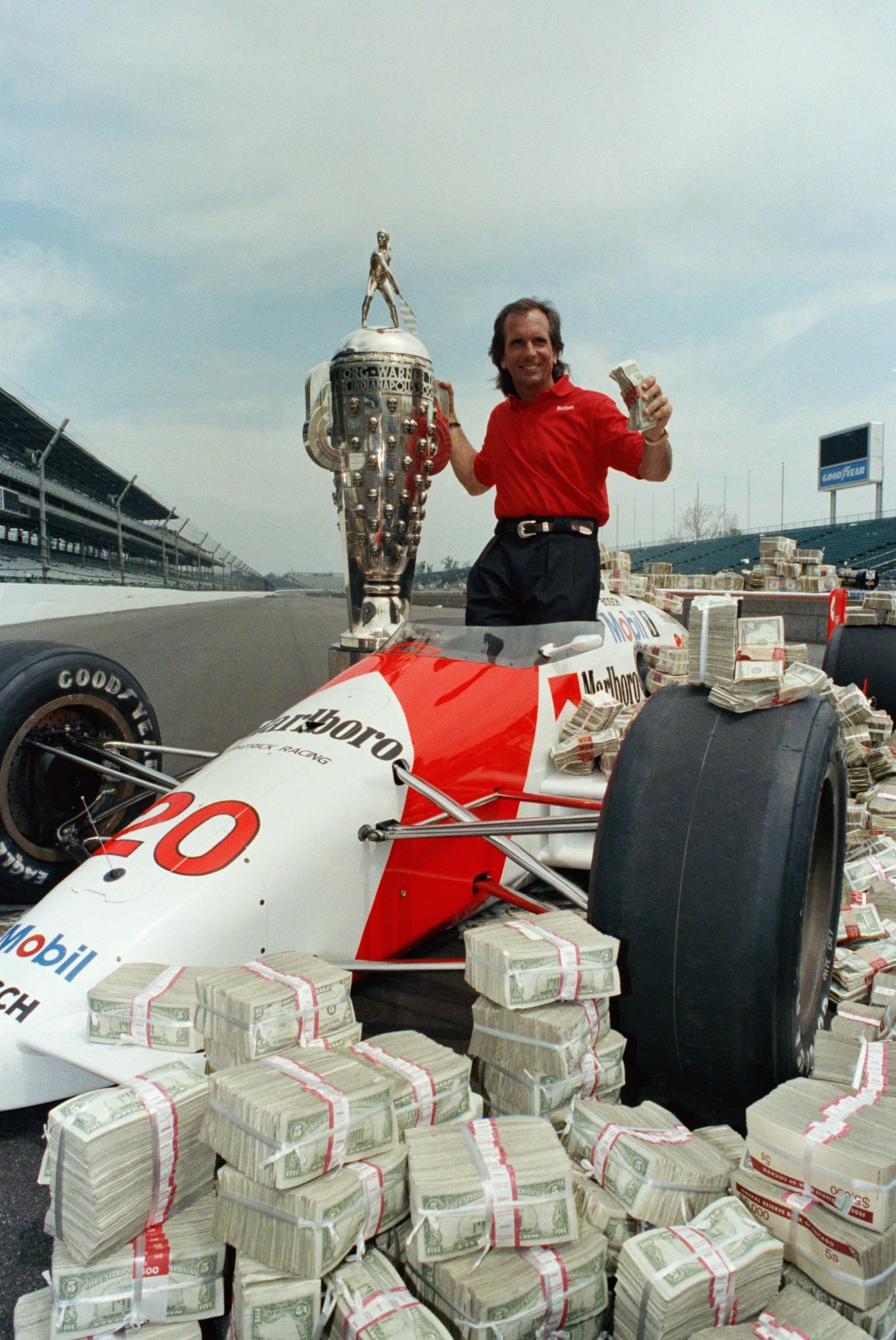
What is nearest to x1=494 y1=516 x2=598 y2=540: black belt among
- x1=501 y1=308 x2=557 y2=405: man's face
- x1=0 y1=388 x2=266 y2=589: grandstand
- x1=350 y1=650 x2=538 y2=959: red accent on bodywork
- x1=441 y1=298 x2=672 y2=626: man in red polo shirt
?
x1=441 y1=298 x2=672 y2=626: man in red polo shirt

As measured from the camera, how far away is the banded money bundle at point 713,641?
6.61 feet

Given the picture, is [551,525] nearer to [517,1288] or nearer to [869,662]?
[517,1288]

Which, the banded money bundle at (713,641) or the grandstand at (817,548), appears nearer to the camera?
the banded money bundle at (713,641)

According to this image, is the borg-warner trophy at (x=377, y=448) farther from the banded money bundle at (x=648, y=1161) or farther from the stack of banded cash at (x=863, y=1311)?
the stack of banded cash at (x=863, y=1311)

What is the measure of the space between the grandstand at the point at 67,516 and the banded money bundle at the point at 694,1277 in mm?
23726

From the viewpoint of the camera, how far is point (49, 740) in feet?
10.7

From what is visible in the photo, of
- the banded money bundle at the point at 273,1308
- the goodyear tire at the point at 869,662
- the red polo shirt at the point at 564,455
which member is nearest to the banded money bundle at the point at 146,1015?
the banded money bundle at the point at 273,1308

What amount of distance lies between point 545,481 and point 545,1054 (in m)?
2.56

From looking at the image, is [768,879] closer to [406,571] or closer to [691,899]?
[691,899]

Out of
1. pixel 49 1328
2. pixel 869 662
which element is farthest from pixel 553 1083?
pixel 869 662

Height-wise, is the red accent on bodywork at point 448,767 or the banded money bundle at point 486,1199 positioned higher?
the red accent on bodywork at point 448,767

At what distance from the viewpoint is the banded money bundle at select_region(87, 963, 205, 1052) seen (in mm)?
1726

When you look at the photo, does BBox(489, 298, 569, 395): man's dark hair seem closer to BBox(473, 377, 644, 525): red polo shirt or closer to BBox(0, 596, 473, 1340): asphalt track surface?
BBox(473, 377, 644, 525): red polo shirt

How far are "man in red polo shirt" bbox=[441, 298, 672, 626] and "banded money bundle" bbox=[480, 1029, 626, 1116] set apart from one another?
2.12 metres
